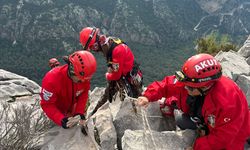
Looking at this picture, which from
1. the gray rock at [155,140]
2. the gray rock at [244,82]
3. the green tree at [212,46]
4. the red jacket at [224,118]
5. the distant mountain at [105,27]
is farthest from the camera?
the distant mountain at [105,27]

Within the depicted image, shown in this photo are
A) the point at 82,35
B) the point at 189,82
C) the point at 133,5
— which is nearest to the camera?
the point at 189,82

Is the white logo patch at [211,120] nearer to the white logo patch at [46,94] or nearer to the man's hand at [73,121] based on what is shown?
the man's hand at [73,121]

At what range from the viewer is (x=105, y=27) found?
139 meters

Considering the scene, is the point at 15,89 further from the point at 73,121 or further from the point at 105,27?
the point at 105,27

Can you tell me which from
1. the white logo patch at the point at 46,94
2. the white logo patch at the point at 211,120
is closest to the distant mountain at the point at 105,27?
the white logo patch at the point at 46,94

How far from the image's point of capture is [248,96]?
10930 mm

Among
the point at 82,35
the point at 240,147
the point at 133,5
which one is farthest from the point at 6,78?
the point at 133,5

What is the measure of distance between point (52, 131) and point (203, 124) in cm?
283

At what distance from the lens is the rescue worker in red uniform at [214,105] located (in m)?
6.03

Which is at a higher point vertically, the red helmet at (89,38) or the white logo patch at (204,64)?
the white logo patch at (204,64)

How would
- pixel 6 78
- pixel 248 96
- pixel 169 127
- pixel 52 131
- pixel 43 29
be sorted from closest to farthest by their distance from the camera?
pixel 52 131 → pixel 169 127 → pixel 248 96 → pixel 6 78 → pixel 43 29

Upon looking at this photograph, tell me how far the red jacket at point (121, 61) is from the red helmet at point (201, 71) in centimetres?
309

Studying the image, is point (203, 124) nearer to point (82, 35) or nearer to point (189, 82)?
point (189, 82)

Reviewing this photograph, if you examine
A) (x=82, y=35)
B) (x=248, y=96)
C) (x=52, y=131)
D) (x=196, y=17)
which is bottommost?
(x=196, y=17)
